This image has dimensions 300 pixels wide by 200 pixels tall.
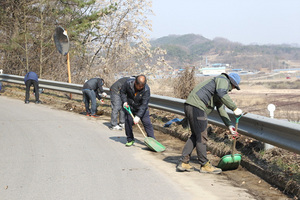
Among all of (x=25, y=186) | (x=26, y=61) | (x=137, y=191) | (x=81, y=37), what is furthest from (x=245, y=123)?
(x=81, y=37)

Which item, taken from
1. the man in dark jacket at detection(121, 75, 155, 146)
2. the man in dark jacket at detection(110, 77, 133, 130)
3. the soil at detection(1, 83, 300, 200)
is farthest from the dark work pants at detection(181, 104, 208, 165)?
the man in dark jacket at detection(110, 77, 133, 130)

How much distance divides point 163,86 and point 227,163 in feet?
32.2

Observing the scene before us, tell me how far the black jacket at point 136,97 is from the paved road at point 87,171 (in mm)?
800

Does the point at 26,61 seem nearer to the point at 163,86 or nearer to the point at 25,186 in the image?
the point at 163,86

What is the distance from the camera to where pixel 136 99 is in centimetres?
→ 816

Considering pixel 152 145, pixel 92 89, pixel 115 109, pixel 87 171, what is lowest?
pixel 87 171

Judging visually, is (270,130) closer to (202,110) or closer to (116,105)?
(202,110)

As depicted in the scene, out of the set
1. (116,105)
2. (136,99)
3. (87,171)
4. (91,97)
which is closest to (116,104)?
(116,105)

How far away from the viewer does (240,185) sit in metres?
5.84

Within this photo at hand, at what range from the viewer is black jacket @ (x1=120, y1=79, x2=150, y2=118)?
26.5 ft

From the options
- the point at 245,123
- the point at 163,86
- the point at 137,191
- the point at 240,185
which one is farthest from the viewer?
the point at 163,86

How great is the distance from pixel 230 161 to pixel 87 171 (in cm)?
224

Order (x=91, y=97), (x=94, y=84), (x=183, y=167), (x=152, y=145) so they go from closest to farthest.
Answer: (x=183, y=167), (x=152, y=145), (x=91, y=97), (x=94, y=84)

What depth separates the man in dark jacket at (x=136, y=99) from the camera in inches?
313
